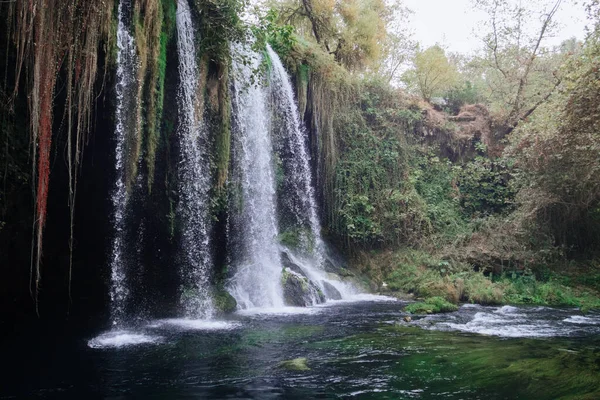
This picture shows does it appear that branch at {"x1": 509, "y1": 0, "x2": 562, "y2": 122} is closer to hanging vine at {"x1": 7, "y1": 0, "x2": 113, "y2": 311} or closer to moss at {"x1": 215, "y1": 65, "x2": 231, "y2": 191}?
moss at {"x1": 215, "y1": 65, "x2": 231, "y2": 191}

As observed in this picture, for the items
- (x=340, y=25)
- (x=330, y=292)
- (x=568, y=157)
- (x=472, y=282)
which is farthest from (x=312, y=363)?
(x=340, y=25)

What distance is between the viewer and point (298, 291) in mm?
12008

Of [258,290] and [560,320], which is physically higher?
[258,290]

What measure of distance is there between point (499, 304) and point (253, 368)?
29.6 feet

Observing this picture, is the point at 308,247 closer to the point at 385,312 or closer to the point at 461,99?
the point at 385,312

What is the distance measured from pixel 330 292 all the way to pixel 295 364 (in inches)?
282

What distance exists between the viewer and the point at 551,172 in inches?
587

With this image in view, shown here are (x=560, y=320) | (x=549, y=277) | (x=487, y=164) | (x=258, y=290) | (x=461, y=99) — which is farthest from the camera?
(x=461, y=99)

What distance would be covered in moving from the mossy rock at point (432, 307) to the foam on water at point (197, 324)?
427cm

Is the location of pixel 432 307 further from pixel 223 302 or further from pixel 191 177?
pixel 191 177

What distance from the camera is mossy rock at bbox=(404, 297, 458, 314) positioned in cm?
1073

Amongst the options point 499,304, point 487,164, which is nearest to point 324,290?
point 499,304

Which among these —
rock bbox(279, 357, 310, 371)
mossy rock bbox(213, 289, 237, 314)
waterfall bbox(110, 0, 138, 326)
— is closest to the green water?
rock bbox(279, 357, 310, 371)

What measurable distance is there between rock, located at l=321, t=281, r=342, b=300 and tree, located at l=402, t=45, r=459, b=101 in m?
12.4
